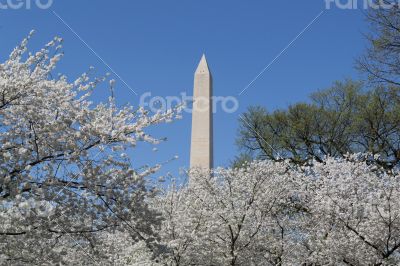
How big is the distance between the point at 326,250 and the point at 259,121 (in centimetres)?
1507

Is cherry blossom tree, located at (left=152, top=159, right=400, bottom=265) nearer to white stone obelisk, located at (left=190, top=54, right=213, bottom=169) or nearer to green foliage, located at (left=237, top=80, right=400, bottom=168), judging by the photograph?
white stone obelisk, located at (left=190, top=54, right=213, bottom=169)

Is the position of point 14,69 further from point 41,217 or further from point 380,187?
point 380,187

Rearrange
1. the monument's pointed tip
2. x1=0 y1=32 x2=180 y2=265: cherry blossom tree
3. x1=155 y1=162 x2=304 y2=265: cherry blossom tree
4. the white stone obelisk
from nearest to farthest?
x1=0 y1=32 x2=180 y2=265: cherry blossom tree
x1=155 y1=162 x2=304 y2=265: cherry blossom tree
the white stone obelisk
the monument's pointed tip

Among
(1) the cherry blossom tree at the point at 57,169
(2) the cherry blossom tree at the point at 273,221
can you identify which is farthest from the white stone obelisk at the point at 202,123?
(1) the cherry blossom tree at the point at 57,169

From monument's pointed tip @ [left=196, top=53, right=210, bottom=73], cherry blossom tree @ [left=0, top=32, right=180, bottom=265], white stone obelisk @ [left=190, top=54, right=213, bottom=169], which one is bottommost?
cherry blossom tree @ [left=0, top=32, right=180, bottom=265]

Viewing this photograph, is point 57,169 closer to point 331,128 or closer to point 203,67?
point 203,67

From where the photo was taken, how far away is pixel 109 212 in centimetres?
730

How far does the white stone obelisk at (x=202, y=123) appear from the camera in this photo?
749 inches

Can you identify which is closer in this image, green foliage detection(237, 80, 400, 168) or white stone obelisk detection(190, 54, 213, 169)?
white stone obelisk detection(190, 54, 213, 169)

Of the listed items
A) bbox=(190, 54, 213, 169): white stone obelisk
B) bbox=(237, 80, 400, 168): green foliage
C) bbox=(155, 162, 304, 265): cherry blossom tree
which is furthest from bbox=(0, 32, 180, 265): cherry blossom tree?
bbox=(237, 80, 400, 168): green foliage

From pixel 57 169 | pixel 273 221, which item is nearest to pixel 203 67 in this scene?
pixel 273 221

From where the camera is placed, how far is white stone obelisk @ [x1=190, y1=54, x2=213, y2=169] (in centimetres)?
1902

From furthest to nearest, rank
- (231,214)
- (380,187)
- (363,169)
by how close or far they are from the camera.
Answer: (363,169) < (380,187) < (231,214)

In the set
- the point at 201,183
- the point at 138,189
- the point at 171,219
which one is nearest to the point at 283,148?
the point at 201,183
